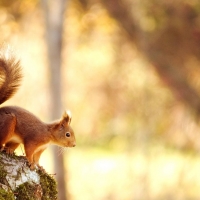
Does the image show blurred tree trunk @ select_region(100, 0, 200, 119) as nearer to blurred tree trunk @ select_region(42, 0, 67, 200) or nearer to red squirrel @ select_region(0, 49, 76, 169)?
blurred tree trunk @ select_region(42, 0, 67, 200)

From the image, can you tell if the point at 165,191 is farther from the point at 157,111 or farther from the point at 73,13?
the point at 73,13

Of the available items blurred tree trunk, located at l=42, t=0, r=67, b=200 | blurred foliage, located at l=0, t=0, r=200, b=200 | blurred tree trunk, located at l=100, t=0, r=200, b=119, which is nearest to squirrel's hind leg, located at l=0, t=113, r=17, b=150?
blurred tree trunk, located at l=42, t=0, r=67, b=200

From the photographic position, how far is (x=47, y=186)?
2441mm

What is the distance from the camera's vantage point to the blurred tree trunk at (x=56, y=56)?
746 centimetres

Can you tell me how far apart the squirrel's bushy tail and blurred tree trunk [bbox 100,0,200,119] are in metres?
7.21

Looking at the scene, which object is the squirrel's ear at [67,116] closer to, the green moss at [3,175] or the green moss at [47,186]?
the green moss at [47,186]

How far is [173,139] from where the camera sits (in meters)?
11.8

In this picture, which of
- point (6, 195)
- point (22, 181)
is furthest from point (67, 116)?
point (6, 195)

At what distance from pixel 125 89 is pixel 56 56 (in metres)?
3.97

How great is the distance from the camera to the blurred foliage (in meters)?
10.1

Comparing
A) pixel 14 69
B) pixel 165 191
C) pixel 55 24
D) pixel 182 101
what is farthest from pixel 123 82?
pixel 14 69

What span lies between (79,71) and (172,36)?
2.18 metres

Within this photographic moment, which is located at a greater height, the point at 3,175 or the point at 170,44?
the point at 170,44

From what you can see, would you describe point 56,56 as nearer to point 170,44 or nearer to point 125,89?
point 125,89
